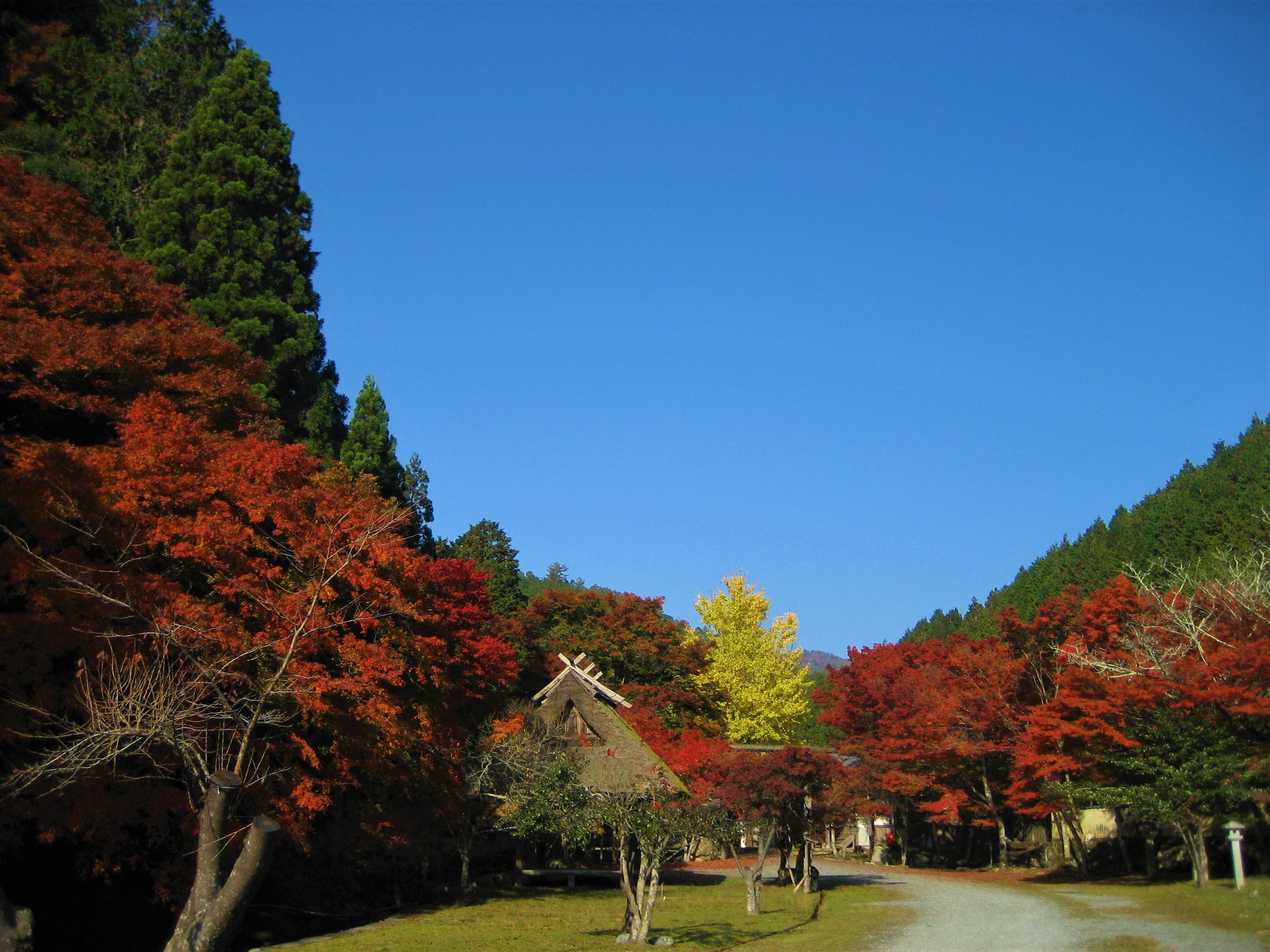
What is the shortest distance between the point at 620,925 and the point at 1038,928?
309 inches

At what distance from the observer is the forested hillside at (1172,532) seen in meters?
56.9

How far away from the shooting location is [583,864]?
114 feet

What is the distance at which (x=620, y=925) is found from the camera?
61.2 feet

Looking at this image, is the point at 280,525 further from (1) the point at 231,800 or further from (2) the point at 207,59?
(2) the point at 207,59

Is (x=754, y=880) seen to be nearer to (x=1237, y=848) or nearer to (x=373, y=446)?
(x=1237, y=848)

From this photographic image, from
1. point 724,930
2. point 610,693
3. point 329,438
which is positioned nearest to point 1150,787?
point 724,930

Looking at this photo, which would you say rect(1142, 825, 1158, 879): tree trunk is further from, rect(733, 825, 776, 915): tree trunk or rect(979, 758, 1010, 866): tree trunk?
rect(733, 825, 776, 915): tree trunk

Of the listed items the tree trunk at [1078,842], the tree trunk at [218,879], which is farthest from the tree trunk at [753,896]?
the tree trunk at [1078,842]

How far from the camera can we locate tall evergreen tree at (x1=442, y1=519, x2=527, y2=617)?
147 feet

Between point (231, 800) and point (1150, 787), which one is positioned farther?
point (1150, 787)

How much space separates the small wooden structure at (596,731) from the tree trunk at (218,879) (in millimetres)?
16303

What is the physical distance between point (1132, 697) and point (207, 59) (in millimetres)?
38177

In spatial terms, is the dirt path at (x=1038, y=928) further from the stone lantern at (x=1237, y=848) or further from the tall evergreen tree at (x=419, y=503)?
the tall evergreen tree at (x=419, y=503)

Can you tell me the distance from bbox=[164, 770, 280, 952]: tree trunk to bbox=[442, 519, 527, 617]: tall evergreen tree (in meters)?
32.8
